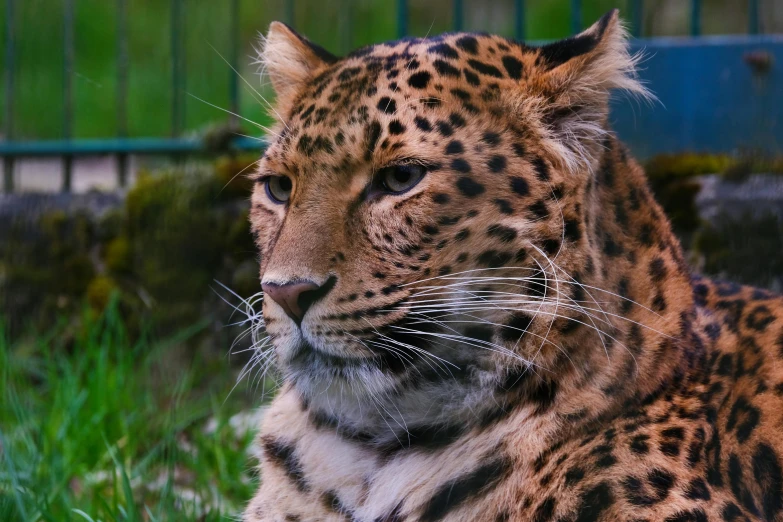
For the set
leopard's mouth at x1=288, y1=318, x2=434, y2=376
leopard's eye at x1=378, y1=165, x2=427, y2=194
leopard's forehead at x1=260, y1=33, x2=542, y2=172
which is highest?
leopard's forehead at x1=260, y1=33, x2=542, y2=172

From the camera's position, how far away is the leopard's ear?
12.5ft

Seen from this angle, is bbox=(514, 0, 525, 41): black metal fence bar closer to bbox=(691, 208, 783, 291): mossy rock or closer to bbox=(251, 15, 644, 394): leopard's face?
bbox=(691, 208, 783, 291): mossy rock

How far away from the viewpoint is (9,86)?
7566 millimetres

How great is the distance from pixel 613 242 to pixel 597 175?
9.2 inches

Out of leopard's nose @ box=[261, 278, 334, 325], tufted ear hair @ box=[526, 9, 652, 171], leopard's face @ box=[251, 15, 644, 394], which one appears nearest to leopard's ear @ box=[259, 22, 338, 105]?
leopard's face @ box=[251, 15, 644, 394]

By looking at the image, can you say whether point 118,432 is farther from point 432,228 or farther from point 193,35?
point 193,35

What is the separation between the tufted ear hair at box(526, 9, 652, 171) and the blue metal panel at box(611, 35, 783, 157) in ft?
9.14

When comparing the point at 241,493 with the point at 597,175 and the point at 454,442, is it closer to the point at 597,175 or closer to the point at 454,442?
the point at 454,442

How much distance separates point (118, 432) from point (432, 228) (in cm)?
272

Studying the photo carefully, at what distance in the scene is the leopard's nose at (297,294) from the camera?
9.71ft

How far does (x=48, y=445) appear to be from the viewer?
474 centimetres

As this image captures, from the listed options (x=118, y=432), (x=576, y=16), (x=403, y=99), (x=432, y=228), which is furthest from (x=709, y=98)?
(x=118, y=432)

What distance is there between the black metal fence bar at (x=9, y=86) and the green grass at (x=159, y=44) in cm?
5

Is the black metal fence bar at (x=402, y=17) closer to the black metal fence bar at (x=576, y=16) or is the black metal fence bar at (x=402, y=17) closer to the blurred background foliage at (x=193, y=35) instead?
the blurred background foliage at (x=193, y=35)
